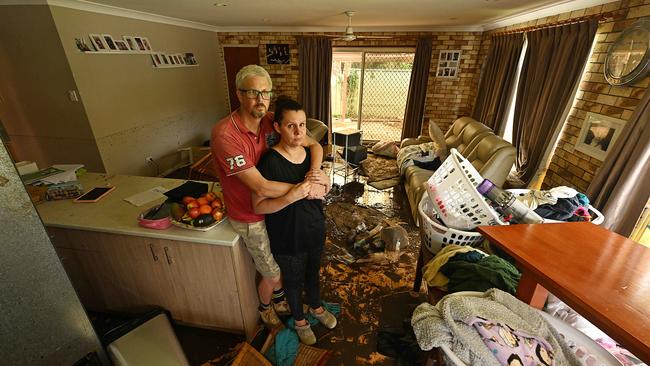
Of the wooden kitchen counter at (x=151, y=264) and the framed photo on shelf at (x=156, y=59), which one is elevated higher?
the framed photo on shelf at (x=156, y=59)

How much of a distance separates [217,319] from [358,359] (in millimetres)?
862

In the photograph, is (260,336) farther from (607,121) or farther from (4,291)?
(607,121)

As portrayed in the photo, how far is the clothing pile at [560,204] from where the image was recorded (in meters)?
1.58

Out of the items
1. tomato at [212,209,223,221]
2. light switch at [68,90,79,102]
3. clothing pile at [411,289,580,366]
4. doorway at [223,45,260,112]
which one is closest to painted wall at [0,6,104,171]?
light switch at [68,90,79,102]

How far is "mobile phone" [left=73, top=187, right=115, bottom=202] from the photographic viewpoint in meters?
1.61

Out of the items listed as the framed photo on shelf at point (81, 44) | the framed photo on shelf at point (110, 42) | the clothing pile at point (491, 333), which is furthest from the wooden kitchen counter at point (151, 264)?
the framed photo on shelf at point (110, 42)

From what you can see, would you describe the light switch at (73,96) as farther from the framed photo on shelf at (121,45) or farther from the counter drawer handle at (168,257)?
the counter drawer handle at (168,257)

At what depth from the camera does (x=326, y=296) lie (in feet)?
6.63

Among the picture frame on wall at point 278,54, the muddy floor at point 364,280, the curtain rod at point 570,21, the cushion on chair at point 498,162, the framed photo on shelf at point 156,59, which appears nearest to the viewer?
the muddy floor at point 364,280

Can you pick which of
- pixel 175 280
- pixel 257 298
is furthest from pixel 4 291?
pixel 257 298

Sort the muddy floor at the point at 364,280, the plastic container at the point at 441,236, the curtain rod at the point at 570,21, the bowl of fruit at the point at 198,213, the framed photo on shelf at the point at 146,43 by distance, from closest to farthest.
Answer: the bowl of fruit at the point at 198,213 → the plastic container at the point at 441,236 → the muddy floor at the point at 364,280 → the curtain rod at the point at 570,21 → the framed photo on shelf at the point at 146,43

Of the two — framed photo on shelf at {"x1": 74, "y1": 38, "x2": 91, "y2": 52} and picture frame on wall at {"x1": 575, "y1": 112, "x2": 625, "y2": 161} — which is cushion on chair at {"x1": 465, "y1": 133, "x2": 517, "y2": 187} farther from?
framed photo on shelf at {"x1": 74, "y1": 38, "x2": 91, "y2": 52}

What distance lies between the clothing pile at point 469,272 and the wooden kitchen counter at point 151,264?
3.31ft

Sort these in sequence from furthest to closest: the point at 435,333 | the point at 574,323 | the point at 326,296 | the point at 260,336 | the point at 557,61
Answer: the point at 557,61
the point at 326,296
the point at 260,336
the point at 574,323
the point at 435,333
